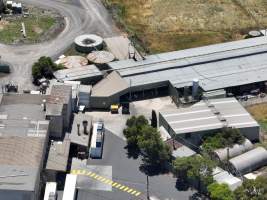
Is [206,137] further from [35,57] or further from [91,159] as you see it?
[35,57]

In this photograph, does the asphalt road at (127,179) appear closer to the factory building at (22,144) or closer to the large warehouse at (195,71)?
the factory building at (22,144)

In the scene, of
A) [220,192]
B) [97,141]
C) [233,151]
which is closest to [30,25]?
[97,141]

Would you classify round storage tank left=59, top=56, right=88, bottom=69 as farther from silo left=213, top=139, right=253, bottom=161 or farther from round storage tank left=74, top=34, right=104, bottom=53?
silo left=213, top=139, right=253, bottom=161

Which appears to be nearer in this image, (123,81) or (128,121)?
(128,121)

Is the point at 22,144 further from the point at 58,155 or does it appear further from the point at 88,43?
the point at 88,43

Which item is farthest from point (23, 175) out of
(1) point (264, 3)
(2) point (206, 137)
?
(1) point (264, 3)

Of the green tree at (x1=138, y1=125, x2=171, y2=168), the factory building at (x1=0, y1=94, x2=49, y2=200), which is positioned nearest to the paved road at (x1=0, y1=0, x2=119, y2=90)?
the factory building at (x1=0, y1=94, x2=49, y2=200)
